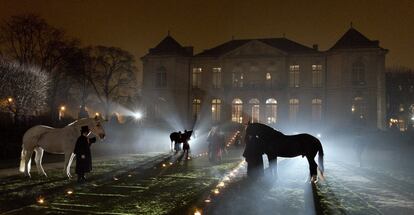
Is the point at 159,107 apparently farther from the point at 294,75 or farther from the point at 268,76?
the point at 294,75

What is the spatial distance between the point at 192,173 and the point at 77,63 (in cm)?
3390

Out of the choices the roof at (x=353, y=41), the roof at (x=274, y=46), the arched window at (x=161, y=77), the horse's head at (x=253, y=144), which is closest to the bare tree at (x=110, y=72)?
the arched window at (x=161, y=77)

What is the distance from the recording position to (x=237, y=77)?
192 feet

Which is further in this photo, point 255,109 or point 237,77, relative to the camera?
point 237,77

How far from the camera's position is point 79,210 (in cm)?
864

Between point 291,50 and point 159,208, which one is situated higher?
point 291,50

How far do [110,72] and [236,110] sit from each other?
17.0 metres

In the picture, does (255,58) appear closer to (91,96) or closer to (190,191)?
(91,96)

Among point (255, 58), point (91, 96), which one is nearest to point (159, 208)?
point (255, 58)

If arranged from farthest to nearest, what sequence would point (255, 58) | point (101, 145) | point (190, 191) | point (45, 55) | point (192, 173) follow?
point (255, 58)
point (45, 55)
point (101, 145)
point (192, 173)
point (190, 191)

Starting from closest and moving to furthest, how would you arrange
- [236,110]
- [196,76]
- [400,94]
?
[236,110]
[196,76]
[400,94]

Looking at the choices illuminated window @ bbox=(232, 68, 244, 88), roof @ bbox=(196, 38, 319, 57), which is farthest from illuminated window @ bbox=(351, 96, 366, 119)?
illuminated window @ bbox=(232, 68, 244, 88)

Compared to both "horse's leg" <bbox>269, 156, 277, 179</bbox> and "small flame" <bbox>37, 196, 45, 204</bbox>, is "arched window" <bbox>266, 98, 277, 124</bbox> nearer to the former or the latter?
"horse's leg" <bbox>269, 156, 277, 179</bbox>

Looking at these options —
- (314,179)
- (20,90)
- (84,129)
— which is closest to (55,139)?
(84,129)
